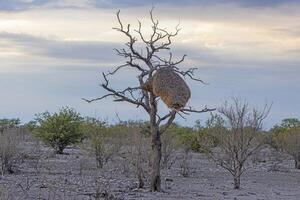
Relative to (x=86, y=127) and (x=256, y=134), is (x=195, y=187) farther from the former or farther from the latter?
(x=86, y=127)

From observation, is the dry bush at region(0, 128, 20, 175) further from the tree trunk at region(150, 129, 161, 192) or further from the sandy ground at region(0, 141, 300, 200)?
the tree trunk at region(150, 129, 161, 192)

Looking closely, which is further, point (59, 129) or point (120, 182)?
point (59, 129)

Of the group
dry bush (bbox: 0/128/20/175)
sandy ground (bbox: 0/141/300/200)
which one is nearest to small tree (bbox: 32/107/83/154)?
sandy ground (bbox: 0/141/300/200)

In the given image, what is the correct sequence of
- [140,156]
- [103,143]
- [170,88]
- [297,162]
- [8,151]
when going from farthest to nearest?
[297,162]
[103,143]
[8,151]
[140,156]
[170,88]

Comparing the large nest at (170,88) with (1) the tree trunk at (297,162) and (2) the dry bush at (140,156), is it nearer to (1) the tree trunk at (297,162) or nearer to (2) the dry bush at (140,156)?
(2) the dry bush at (140,156)

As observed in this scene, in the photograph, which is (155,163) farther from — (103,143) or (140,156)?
(103,143)

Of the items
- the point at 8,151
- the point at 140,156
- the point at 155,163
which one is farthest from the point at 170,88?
the point at 8,151

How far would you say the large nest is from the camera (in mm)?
21255

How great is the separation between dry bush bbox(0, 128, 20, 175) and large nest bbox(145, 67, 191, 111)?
10268 millimetres

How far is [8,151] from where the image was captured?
31750 mm

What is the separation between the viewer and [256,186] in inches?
1252

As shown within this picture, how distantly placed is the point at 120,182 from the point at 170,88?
8.55 meters

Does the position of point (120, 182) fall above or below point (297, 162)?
below

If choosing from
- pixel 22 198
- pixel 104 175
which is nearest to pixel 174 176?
pixel 104 175
